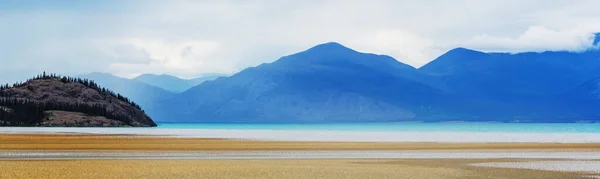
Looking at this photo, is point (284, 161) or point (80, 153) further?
point (80, 153)

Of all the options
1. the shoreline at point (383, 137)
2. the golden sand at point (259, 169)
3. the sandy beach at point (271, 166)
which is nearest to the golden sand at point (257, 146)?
the sandy beach at point (271, 166)

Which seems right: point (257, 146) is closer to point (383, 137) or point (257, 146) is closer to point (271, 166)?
point (271, 166)

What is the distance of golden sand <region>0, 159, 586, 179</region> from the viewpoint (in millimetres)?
42281

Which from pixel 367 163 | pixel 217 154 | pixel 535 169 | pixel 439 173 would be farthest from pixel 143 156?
pixel 535 169

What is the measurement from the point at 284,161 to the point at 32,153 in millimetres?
21768

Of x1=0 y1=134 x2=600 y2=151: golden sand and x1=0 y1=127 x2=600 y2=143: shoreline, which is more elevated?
x1=0 y1=127 x2=600 y2=143: shoreline

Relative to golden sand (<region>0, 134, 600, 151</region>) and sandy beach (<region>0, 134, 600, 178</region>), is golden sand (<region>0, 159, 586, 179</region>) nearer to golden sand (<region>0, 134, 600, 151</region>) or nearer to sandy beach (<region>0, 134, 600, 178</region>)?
sandy beach (<region>0, 134, 600, 178</region>)

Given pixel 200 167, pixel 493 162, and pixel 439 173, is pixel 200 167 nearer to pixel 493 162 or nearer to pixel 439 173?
pixel 439 173

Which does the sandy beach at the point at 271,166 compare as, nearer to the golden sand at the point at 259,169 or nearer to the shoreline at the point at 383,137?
the golden sand at the point at 259,169

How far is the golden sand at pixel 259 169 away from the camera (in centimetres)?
4228

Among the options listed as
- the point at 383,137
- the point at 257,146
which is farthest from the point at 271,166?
the point at 383,137

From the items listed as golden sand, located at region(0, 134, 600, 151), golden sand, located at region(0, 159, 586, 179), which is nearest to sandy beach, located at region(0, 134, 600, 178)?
golden sand, located at region(0, 159, 586, 179)

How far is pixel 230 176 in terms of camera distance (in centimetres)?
4197

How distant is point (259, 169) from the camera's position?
46.6 meters
